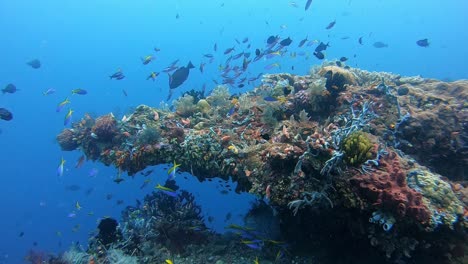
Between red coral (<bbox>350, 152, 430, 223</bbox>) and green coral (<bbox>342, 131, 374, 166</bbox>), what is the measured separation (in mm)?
292

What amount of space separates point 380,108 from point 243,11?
159863mm

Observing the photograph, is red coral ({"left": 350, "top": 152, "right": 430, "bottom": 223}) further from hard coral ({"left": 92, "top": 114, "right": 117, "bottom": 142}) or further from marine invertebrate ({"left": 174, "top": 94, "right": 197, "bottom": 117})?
hard coral ({"left": 92, "top": 114, "right": 117, "bottom": 142})

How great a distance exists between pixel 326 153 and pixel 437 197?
2023mm

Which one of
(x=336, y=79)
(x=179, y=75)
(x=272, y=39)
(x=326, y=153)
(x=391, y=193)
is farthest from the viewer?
(x=272, y=39)

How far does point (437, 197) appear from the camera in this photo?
539cm

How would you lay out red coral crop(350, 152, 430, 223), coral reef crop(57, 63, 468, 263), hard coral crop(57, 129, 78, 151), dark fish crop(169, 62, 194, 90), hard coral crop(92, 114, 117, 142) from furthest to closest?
hard coral crop(57, 129, 78, 151)
hard coral crop(92, 114, 117, 142)
dark fish crop(169, 62, 194, 90)
coral reef crop(57, 63, 468, 263)
red coral crop(350, 152, 430, 223)

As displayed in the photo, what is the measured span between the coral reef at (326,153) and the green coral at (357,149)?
0.02m

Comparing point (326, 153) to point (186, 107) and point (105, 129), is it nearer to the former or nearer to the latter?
point (186, 107)

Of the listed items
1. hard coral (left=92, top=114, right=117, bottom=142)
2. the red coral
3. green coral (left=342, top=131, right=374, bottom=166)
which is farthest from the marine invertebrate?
the red coral

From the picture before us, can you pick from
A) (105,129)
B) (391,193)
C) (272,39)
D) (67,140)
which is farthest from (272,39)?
(67,140)

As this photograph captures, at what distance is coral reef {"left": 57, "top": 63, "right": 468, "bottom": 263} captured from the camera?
206 inches

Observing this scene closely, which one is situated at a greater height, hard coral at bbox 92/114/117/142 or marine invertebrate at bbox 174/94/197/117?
marine invertebrate at bbox 174/94/197/117

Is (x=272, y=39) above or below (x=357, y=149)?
above

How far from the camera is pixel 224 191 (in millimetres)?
10406
